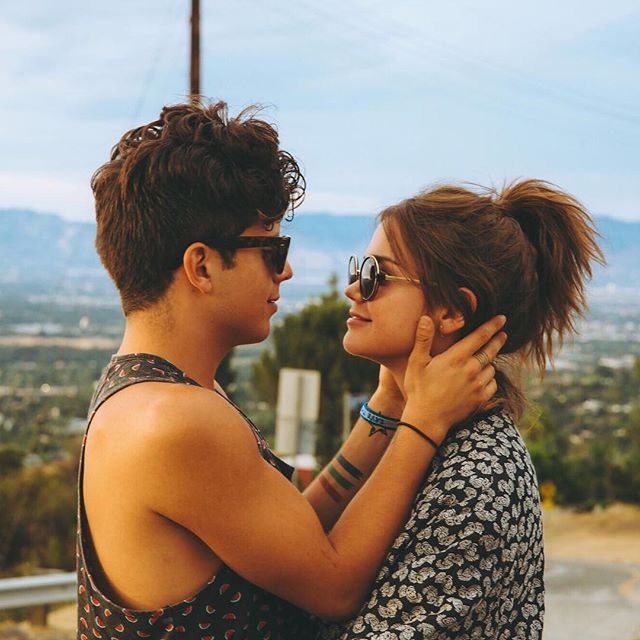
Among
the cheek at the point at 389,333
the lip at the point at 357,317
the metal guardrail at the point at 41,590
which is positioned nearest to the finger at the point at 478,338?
the cheek at the point at 389,333

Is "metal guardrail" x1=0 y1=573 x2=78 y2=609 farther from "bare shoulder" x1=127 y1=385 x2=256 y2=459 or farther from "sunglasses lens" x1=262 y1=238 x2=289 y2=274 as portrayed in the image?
"bare shoulder" x1=127 y1=385 x2=256 y2=459

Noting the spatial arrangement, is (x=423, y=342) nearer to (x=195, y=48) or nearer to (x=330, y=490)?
(x=330, y=490)

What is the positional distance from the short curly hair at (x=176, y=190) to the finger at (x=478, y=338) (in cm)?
52

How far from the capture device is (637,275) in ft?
132

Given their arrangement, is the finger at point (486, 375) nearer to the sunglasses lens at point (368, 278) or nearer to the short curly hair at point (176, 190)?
the sunglasses lens at point (368, 278)

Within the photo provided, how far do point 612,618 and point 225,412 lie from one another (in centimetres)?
1109

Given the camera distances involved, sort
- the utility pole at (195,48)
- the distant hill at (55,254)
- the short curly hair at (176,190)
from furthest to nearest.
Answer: the distant hill at (55,254)
the utility pole at (195,48)
the short curly hair at (176,190)

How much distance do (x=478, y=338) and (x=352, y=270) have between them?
39 cm

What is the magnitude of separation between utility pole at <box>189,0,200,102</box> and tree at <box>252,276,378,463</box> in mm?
7902

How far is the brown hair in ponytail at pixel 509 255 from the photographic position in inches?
93.4

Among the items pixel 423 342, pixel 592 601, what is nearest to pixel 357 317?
pixel 423 342

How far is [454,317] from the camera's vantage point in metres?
2.39

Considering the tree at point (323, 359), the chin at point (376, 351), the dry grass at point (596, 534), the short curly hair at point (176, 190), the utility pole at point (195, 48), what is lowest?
the dry grass at point (596, 534)

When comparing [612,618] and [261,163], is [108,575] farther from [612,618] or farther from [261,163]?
[612,618]
